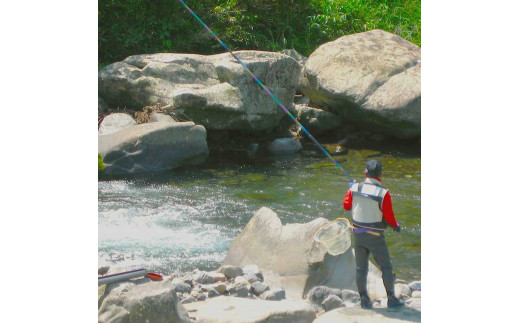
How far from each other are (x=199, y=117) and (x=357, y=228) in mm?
5686

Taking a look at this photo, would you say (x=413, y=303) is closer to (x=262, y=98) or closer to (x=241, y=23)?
(x=262, y=98)

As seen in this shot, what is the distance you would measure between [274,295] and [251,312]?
607 millimetres

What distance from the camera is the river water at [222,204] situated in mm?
5664

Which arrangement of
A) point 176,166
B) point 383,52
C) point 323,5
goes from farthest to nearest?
point 323,5, point 383,52, point 176,166

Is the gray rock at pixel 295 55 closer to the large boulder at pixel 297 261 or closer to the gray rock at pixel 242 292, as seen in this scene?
the large boulder at pixel 297 261

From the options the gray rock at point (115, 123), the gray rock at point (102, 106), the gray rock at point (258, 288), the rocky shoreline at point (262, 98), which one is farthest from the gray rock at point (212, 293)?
the gray rock at point (102, 106)

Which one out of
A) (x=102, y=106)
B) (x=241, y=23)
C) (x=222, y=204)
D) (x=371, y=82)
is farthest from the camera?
(x=241, y=23)

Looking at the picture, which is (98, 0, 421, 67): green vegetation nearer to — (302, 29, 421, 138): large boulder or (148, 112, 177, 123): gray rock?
(302, 29, 421, 138): large boulder

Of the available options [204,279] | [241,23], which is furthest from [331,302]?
[241,23]

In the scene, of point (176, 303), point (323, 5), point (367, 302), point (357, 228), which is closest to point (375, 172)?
point (357, 228)

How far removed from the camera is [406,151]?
979cm

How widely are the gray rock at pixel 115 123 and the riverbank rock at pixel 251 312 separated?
205 inches

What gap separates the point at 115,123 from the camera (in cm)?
899

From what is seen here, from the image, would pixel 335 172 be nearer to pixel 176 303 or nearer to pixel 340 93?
pixel 340 93
